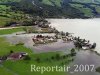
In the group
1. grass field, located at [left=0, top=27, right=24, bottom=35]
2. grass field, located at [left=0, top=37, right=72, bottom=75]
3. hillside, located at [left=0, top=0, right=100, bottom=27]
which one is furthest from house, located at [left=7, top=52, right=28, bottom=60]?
hillside, located at [left=0, top=0, right=100, bottom=27]

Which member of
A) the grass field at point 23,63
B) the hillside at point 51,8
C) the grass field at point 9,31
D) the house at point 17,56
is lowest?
the grass field at point 23,63

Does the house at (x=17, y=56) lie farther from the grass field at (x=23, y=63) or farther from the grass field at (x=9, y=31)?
the grass field at (x=9, y=31)

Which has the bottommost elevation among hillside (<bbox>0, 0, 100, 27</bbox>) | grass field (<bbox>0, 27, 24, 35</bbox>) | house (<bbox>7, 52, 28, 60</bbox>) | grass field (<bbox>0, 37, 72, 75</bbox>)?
grass field (<bbox>0, 37, 72, 75</bbox>)

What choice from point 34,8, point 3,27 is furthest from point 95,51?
point 34,8

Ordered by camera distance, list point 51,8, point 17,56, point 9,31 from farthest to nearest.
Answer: point 51,8 → point 9,31 → point 17,56

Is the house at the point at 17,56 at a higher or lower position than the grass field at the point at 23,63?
higher

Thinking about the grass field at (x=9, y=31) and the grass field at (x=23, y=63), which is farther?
the grass field at (x=9, y=31)

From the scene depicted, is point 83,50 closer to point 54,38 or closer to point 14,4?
point 54,38

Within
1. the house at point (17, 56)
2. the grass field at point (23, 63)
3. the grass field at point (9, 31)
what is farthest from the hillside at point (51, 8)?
the house at point (17, 56)

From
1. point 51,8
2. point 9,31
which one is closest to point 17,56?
point 9,31

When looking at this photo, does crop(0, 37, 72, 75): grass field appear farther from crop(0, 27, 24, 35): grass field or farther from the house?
crop(0, 27, 24, 35): grass field

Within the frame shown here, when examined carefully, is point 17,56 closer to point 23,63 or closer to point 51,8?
point 23,63
